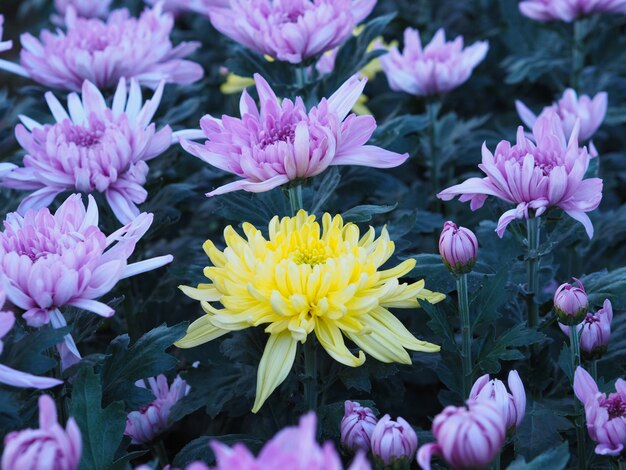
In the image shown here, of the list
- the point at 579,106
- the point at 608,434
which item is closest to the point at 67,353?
the point at 608,434

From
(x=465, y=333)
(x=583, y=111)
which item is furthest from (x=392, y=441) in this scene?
(x=583, y=111)

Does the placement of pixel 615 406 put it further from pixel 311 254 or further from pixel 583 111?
pixel 583 111

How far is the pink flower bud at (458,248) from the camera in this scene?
1.37m

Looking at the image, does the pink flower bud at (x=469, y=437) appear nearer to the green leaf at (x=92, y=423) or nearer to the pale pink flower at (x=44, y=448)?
the pale pink flower at (x=44, y=448)

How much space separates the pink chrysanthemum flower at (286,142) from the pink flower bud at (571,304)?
33 centimetres

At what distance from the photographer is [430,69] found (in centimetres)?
223

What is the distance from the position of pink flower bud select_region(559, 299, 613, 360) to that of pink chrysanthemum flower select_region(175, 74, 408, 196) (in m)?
0.40

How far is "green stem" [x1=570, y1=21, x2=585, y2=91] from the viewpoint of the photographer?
2.56 m

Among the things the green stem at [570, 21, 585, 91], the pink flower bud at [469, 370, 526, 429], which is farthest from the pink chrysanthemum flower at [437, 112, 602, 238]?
the green stem at [570, 21, 585, 91]

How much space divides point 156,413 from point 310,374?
359mm

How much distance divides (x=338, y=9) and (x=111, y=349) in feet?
2.72

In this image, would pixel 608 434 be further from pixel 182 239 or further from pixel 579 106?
pixel 182 239

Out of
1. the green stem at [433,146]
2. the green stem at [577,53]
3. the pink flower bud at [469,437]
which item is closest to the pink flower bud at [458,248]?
the pink flower bud at [469,437]

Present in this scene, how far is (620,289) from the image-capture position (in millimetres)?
1509
